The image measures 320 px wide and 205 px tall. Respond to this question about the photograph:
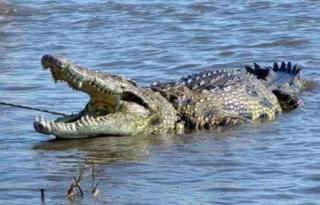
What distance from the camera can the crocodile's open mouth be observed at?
785 cm

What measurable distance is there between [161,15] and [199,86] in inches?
263

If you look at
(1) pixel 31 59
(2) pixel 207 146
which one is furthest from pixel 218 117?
(1) pixel 31 59

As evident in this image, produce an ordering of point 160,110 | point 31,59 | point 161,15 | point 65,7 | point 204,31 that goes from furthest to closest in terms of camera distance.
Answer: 1. point 65,7
2. point 161,15
3. point 204,31
4. point 31,59
5. point 160,110

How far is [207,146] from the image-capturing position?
26.1 ft

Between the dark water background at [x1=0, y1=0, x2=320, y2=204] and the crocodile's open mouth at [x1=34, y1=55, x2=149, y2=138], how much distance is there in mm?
113

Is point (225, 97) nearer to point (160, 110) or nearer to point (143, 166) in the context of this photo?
point (160, 110)

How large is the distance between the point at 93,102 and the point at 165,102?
0.75m

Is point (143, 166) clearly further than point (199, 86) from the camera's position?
No

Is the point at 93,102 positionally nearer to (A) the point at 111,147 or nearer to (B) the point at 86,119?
(B) the point at 86,119

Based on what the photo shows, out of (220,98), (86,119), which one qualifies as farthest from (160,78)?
(86,119)

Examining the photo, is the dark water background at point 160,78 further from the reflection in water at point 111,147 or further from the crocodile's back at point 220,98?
the crocodile's back at point 220,98

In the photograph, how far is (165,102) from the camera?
346 inches

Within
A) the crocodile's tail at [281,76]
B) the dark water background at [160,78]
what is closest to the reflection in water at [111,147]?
the dark water background at [160,78]

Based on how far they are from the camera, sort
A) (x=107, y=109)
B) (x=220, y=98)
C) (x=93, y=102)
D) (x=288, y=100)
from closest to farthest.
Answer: (x=93, y=102), (x=107, y=109), (x=220, y=98), (x=288, y=100)
